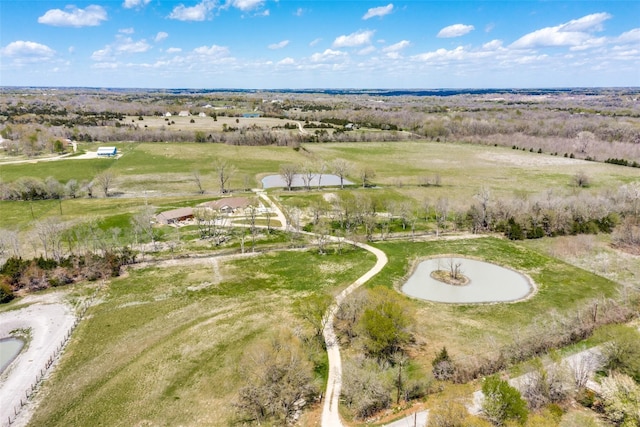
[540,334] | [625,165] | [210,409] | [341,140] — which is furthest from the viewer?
[341,140]

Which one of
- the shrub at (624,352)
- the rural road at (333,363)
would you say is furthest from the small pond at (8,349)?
the shrub at (624,352)

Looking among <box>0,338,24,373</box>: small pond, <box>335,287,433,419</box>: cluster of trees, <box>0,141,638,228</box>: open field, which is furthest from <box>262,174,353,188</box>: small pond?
<box>0,338,24,373</box>: small pond

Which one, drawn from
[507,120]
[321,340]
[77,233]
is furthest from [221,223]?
[507,120]

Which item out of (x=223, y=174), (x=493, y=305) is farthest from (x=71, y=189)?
(x=493, y=305)

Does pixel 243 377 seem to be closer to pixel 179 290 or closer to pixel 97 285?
pixel 179 290

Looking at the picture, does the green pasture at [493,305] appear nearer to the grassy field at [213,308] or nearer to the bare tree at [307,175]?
the grassy field at [213,308]

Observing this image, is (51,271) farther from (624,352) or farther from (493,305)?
(624,352)
